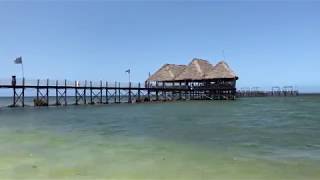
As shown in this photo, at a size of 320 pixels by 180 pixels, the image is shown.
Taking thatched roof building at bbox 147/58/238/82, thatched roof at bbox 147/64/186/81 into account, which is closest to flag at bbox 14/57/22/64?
thatched roof building at bbox 147/58/238/82

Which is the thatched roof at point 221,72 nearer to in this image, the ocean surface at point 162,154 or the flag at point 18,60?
the flag at point 18,60

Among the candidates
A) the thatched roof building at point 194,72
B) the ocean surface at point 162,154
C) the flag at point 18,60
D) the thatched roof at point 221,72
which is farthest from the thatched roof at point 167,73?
the ocean surface at point 162,154

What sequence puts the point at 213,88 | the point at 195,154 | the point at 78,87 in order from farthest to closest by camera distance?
the point at 213,88 < the point at 78,87 < the point at 195,154

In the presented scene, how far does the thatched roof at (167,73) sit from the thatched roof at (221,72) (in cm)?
790

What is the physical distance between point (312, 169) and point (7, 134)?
41.4ft

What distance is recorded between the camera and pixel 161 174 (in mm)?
10109

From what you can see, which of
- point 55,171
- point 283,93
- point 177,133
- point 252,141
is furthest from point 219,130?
point 283,93

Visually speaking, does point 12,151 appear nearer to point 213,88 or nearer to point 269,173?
point 269,173

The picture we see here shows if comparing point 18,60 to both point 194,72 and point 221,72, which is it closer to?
point 221,72

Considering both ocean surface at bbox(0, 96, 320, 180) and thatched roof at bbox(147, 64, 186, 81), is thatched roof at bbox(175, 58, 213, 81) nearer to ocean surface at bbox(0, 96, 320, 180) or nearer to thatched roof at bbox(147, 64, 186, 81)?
thatched roof at bbox(147, 64, 186, 81)

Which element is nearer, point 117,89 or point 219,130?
point 219,130

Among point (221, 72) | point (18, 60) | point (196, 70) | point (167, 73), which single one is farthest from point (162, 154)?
point (167, 73)

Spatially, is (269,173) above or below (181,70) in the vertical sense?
below

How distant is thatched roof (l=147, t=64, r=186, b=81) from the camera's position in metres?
69.9
